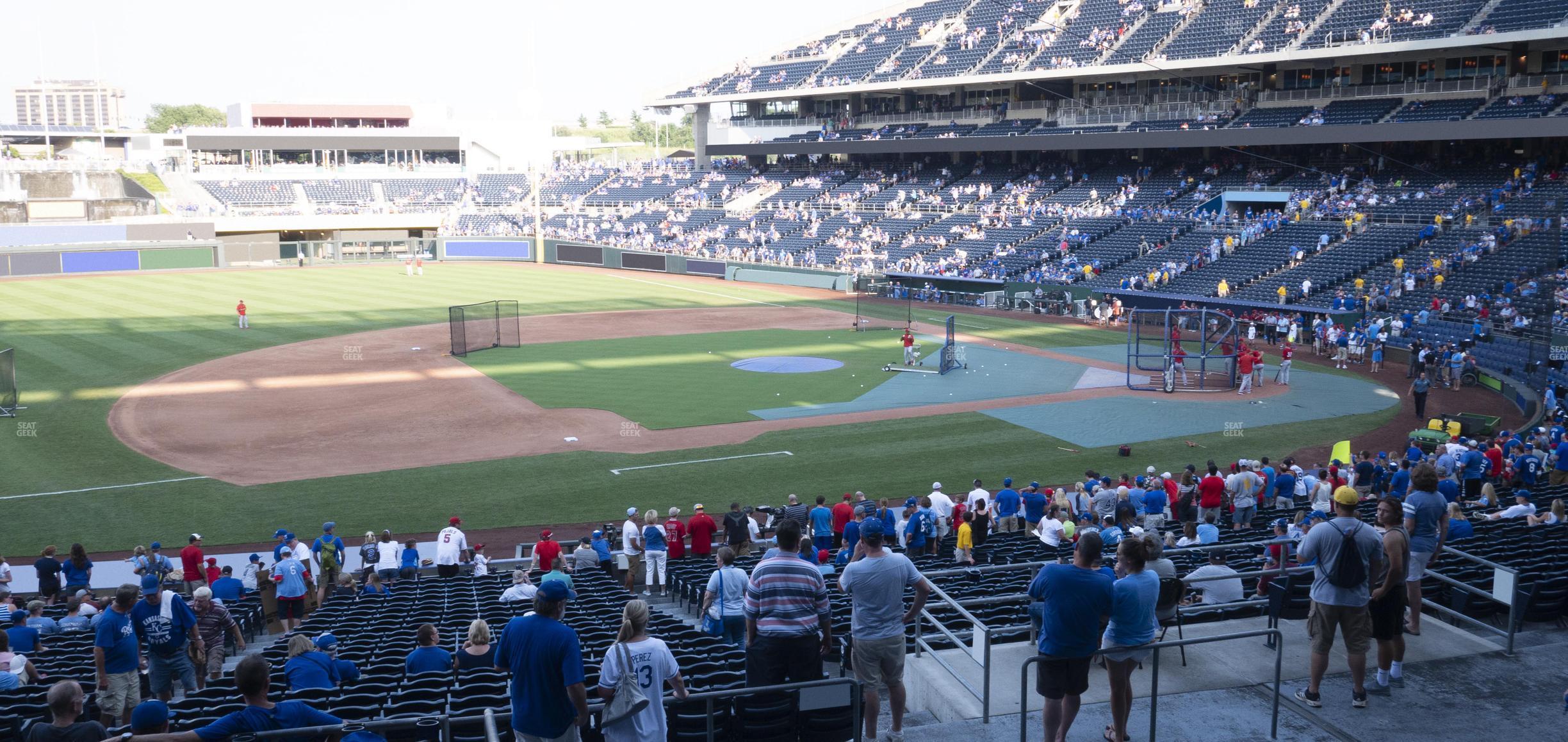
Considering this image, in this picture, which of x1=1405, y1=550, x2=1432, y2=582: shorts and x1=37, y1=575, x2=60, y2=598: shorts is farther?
x1=37, y1=575, x2=60, y2=598: shorts

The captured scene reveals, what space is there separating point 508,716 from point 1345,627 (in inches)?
232

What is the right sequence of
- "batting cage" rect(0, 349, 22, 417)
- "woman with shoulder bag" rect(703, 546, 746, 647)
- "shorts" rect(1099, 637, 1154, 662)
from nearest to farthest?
"shorts" rect(1099, 637, 1154, 662), "woman with shoulder bag" rect(703, 546, 746, 647), "batting cage" rect(0, 349, 22, 417)

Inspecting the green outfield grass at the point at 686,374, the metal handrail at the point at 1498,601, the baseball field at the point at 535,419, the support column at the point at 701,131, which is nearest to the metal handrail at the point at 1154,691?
the metal handrail at the point at 1498,601

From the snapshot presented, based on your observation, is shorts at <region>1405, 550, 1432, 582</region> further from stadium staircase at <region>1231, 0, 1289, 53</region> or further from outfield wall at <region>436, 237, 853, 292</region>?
outfield wall at <region>436, 237, 853, 292</region>

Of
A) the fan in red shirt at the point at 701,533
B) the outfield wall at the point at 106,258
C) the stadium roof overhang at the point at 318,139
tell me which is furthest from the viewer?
the stadium roof overhang at the point at 318,139

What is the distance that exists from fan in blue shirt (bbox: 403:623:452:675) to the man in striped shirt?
10.5 feet

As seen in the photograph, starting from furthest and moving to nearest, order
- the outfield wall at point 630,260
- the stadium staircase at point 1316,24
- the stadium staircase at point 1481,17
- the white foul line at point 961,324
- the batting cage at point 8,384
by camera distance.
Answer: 1. the outfield wall at point 630,260
2. the stadium staircase at point 1316,24
3. the white foul line at point 961,324
4. the stadium staircase at point 1481,17
5. the batting cage at point 8,384

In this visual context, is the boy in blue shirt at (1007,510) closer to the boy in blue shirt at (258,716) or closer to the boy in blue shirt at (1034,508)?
the boy in blue shirt at (1034,508)

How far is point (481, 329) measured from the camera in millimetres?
42344

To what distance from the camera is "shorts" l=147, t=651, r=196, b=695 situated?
1027 cm

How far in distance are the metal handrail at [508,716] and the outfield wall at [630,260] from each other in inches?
2106

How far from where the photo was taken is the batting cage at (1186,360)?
110ft

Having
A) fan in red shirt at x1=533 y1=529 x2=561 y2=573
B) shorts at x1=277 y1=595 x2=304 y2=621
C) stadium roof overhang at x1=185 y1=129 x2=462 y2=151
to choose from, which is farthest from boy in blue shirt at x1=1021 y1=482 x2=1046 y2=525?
stadium roof overhang at x1=185 y1=129 x2=462 y2=151

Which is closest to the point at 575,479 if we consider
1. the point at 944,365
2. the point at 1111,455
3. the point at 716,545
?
the point at 716,545
